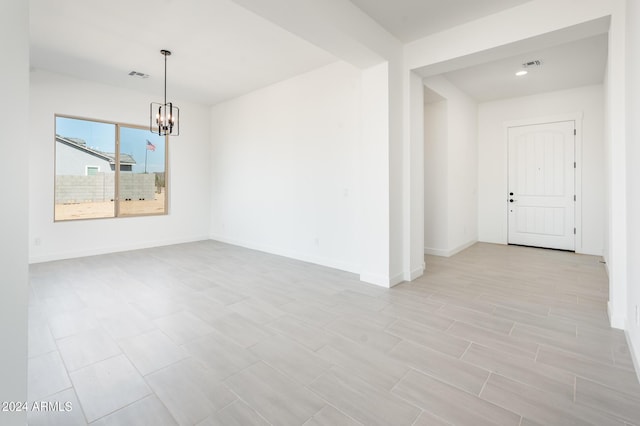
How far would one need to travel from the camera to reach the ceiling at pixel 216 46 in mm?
3195

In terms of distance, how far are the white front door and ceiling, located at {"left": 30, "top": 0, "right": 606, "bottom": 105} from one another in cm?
95

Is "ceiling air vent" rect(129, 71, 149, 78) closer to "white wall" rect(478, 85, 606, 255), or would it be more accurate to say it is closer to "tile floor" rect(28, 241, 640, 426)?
"tile floor" rect(28, 241, 640, 426)

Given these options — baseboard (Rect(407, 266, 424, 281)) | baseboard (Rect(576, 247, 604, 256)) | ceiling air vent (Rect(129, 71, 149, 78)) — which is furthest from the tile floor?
ceiling air vent (Rect(129, 71, 149, 78))

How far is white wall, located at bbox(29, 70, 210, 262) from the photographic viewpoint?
5.02m

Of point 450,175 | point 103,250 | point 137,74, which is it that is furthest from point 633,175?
point 103,250

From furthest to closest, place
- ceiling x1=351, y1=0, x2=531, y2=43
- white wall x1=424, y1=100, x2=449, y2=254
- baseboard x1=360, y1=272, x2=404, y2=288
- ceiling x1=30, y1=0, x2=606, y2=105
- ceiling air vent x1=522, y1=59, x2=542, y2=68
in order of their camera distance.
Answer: white wall x1=424, y1=100, x2=449, y2=254 → ceiling air vent x1=522, y1=59, x2=542, y2=68 → baseboard x1=360, y1=272, x2=404, y2=288 → ceiling x1=30, y1=0, x2=606, y2=105 → ceiling x1=351, y1=0, x2=531, y2=43

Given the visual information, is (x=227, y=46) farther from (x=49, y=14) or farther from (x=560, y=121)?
(x=560, y=121)

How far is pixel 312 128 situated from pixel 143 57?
2693 mm

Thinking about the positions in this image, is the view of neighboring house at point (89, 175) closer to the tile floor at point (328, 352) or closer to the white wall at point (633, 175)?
the tile floor at point (328, 352)

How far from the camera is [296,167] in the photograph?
525 cm

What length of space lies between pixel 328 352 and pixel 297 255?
3076mm

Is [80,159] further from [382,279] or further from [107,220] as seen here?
[382,279]

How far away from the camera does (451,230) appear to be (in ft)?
18.2

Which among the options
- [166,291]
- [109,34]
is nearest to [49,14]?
[109,34]
